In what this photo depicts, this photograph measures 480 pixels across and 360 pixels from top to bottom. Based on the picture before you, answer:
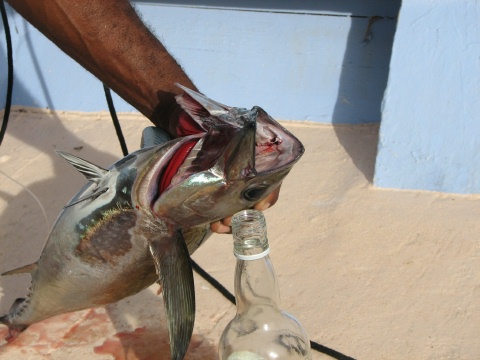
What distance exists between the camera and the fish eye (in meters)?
1.55

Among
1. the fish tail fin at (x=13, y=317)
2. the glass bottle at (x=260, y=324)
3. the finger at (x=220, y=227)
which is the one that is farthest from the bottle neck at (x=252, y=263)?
the fish tail fin at (x=13, y=317)

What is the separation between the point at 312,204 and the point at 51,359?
4.14ft

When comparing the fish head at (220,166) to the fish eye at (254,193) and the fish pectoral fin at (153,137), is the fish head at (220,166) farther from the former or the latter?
the fish pectoral fin at (153,137)

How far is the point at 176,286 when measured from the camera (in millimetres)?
1636

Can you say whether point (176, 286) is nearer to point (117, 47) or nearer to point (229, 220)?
point (229, 220)

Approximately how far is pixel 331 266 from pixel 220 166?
139 centimetres

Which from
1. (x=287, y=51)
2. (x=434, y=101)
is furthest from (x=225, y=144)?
(x=287, y=51)

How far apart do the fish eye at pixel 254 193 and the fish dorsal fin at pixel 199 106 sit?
18 cm

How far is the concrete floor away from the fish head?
920 millimetres

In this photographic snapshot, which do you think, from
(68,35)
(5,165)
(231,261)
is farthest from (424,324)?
(5,165)

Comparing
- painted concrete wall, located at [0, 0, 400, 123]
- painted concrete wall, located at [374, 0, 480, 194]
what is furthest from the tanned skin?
painted concrete wall, located at [0, 0, 400, 123]

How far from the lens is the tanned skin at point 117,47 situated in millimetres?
2014

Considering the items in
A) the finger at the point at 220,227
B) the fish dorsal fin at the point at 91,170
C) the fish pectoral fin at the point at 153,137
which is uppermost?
the fish pectoral fin at the point at 153,137

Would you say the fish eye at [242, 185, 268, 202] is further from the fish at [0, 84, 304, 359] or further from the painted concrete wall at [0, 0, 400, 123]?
the painted concrete wall at [0, 0, 400, 123]
